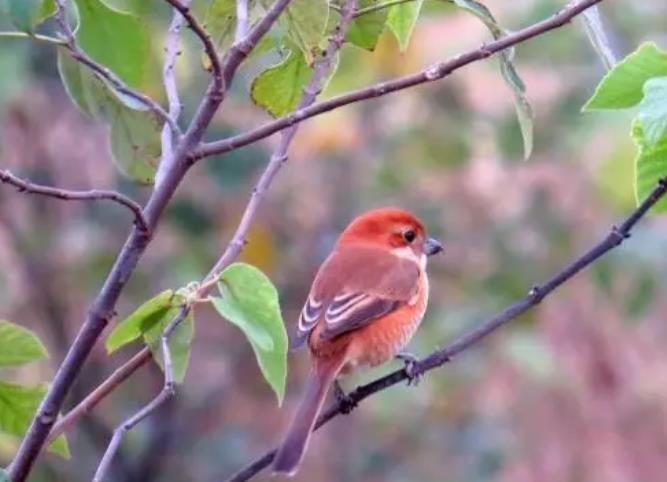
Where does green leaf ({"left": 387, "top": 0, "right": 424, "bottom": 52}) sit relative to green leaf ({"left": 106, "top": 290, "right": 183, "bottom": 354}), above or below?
above

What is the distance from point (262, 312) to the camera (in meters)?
1.26

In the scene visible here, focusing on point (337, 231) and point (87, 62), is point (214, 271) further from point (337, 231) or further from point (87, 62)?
point (337, 231)

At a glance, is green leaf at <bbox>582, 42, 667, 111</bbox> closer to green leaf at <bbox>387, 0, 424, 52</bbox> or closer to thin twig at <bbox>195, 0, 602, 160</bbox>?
thin twig at <bbox>195, 0, 602, 160</bbox>

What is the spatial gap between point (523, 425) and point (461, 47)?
6.41ft

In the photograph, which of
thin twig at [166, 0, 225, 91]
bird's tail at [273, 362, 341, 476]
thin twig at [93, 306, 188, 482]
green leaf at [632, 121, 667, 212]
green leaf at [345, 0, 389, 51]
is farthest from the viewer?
bird's tail at [273, 362, 341, 476]

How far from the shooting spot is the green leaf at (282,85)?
158cm

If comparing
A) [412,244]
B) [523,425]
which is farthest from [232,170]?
[523,425]

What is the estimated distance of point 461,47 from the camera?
471cm

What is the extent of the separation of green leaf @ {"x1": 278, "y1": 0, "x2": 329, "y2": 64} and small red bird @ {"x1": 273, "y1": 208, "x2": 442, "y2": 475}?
937mm

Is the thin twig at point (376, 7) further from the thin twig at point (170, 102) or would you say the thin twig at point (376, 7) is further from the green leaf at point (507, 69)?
the thin twig at point (170, 102)

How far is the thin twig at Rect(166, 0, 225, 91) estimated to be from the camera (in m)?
1.17

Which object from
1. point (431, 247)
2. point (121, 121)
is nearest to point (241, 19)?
point (121, 121)

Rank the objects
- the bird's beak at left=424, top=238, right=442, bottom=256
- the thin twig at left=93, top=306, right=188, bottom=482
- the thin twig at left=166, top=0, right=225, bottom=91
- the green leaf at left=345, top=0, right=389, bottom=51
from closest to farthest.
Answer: the thin twig at left=166, top=0, right=225, bottom=91
the thin twig at left=93, top=306, right=188, bottom=482
the green leaf at left=345, top=0, right=389, bottom=51
the bird's beak at left=424, top=238, right=442, bottom=256

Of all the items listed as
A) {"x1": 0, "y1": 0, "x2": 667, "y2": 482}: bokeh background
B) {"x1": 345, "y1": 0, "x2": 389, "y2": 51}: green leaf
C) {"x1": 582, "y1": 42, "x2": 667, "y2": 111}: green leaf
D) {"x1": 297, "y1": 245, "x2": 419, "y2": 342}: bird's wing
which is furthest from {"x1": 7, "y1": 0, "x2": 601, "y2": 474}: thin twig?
{"x1": 0, "y1": 0, "x2": 667, "y2": 482}: bokeh background
